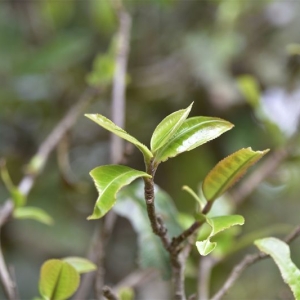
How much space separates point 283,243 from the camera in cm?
37

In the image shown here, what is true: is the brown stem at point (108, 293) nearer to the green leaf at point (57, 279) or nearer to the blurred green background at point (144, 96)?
the green leaf at point (57, 279)

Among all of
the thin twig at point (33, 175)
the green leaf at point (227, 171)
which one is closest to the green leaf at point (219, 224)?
the green leaf at point (227, 171)

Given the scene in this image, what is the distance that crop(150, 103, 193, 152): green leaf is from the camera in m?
0.31

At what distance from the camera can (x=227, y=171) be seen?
36 centimetres

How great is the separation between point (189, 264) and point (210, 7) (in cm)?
59

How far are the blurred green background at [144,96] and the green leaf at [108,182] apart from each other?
483 millimetres

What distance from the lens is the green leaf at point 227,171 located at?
35cm

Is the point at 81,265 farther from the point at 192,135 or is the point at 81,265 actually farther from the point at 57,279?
the point at 192,135

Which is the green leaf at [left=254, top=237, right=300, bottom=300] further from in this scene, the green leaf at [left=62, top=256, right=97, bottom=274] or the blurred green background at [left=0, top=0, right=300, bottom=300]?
the blurred green background at [left=0, top=0, right=300, bottom=300]

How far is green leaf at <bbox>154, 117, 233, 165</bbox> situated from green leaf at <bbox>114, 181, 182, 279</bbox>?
114 millimetres

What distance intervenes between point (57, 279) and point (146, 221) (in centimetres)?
15

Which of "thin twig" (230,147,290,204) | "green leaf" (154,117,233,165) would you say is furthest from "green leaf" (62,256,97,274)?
"thin twig" (230,147,290,204)

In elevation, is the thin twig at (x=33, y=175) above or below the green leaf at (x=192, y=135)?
below

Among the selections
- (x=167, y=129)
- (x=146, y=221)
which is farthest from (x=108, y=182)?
(x=146, y=221)
